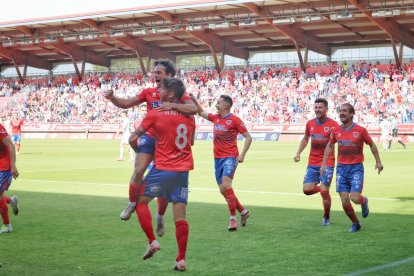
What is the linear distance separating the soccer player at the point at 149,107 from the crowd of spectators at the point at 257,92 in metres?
35.6

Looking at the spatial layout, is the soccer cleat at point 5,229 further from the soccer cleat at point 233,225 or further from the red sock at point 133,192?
the soccer cleat at point 233,225

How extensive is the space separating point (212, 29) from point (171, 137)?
49199 millimetres

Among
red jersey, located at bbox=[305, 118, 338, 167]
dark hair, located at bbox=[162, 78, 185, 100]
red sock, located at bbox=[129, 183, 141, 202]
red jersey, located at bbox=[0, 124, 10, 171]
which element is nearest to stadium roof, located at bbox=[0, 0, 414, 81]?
red jersey, located at bbox=[305, 118, 338, 167]

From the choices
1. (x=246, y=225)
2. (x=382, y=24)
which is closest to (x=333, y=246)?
(x=246, y=225)

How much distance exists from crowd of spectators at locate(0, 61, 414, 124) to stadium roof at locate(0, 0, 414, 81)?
7.31 feet

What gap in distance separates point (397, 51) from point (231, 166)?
44.6 metres

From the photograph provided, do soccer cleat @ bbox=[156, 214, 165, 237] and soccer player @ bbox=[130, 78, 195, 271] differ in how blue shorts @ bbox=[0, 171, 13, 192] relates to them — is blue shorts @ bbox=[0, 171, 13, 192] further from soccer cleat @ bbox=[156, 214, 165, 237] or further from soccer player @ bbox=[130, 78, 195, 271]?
soccer player @ bbox=[130, 78, 195, 271]

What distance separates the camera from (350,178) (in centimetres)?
1046

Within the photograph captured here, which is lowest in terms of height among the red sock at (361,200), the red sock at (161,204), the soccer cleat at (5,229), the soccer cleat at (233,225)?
the soccer cleat at (233,225)

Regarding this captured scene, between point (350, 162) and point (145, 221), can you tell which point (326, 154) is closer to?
point (350, 162)

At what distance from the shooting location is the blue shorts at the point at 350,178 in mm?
10383

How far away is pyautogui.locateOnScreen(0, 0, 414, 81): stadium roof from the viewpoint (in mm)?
48062

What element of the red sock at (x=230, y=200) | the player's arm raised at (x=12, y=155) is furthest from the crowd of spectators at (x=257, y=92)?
the player's arm raised at (x=12, y=155)

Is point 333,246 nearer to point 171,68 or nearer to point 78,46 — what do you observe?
point 171,68
